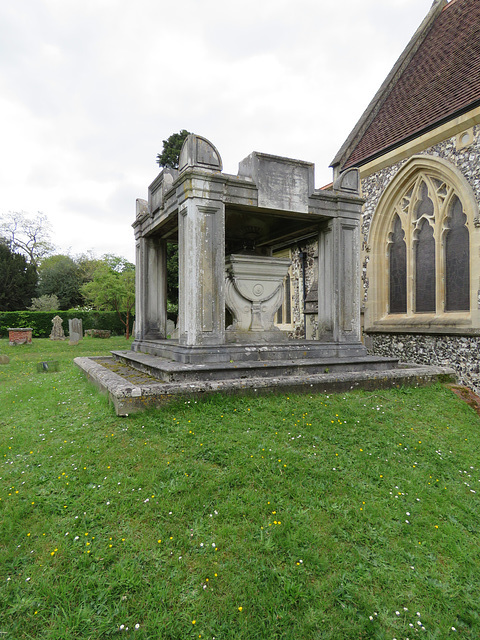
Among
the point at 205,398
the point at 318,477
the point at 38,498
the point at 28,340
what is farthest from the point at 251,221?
the point at 28,340

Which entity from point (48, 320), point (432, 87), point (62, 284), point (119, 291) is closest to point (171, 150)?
point (119, 291)

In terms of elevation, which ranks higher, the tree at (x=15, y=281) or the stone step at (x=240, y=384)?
the tree at (x=15, y=281)

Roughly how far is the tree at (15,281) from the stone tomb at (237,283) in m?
27.4

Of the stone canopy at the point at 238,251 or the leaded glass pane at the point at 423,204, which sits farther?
the leaded glass pane at the point at 423,204

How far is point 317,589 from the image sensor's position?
2.35 m

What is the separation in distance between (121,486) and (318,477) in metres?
1.65

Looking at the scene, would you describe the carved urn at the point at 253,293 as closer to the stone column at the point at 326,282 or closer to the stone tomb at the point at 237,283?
the stone tomb at the point at 237,283

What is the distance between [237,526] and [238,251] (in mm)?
6515

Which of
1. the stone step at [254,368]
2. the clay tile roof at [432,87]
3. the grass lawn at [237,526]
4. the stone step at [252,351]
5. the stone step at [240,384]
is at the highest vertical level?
the clay tile roof at [432,87]

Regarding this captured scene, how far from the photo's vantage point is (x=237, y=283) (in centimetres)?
699

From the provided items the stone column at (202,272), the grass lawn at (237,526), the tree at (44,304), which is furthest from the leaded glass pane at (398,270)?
the tree at (44,304)

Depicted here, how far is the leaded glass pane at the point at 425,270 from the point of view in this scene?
8984mm

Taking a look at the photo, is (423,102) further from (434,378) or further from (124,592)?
(124,592)

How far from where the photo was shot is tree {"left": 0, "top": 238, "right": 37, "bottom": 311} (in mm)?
30359
